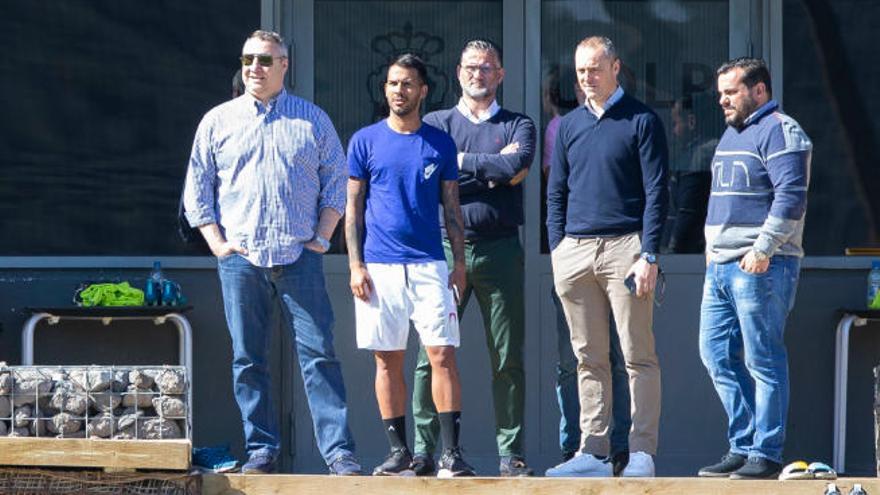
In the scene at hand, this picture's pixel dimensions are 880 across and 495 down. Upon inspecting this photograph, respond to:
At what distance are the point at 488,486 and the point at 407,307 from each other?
837mm

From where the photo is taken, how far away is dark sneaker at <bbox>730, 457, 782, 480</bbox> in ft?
26.0

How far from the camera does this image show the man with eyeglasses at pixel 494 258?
827 centimetres

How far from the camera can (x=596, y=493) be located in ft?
26.0

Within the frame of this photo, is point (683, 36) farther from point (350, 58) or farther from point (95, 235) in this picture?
point (95, 235)

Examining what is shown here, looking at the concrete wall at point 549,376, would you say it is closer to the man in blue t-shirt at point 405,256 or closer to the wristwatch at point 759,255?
the man in blue t-shirt at point 405,256

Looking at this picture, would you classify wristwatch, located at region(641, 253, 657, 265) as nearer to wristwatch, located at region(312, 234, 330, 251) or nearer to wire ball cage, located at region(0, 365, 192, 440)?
wristwatch, located at region(312, 234, 330, 251)

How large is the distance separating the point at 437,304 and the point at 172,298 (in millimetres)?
1771

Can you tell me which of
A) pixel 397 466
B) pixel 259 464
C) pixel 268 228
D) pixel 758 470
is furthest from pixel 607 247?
pixel 259 464

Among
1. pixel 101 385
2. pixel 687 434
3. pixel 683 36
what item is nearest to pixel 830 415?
pixel 687 434

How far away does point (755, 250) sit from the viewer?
25.6 feet

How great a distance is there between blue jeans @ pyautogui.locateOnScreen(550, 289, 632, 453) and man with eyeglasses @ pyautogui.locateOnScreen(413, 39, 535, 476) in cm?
27

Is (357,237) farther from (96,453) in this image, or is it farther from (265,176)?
(96,453)

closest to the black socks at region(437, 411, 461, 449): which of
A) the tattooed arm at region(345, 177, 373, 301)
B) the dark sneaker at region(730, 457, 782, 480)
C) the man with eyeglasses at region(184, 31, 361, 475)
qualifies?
the man with eyeglasses at region(184, 31, 361, 475)

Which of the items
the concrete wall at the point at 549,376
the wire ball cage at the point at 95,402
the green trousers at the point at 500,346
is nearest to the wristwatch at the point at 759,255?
the green trousers at the point at 500,346
